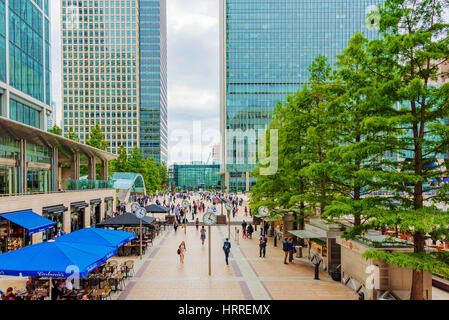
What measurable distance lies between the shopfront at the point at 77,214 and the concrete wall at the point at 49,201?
36 centimetres

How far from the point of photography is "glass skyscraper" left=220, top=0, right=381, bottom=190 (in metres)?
112

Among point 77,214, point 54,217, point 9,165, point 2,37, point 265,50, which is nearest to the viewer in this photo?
point 9,165

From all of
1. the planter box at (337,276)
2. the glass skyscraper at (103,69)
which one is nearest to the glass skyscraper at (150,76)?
the glass skyscraper at (103,69)

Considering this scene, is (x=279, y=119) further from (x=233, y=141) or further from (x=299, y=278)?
(x=233, y=141)

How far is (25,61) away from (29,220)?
21740mm

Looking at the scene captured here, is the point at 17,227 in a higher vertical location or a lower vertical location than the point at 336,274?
higher

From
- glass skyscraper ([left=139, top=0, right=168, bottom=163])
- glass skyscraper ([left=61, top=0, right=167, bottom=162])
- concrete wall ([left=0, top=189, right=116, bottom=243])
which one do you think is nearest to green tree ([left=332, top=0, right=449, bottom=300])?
concrete wall ([left=0, top=189, right=116, bottom=243])

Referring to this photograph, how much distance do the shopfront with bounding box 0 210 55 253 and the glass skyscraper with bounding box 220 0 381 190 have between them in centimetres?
9278

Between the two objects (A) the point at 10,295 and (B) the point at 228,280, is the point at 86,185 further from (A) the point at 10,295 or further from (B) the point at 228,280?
(A) the point at 10,295

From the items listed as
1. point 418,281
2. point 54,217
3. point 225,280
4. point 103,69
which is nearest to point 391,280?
point 418,281

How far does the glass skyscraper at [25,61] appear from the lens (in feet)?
98.0

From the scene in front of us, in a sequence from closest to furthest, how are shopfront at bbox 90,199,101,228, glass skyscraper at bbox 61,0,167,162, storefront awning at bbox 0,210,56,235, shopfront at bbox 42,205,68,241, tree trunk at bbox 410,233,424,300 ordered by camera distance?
tree trunk at bbox 410,233,424,300 < storefront awning at bbox 0,210,56,235 < shopfront at bbox 42,205,68,241 < shopfront at bbox 90,199,101,228 < glass skyscraper at bbox 61,0,167,162

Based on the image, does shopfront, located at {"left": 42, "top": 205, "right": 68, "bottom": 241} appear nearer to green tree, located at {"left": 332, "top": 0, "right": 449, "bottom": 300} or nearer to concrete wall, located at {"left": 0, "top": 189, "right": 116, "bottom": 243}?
concrete wall, located at {"left": 0, "top": 189, "right": 116, "bottom": 243}

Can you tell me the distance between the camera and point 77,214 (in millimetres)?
30219
